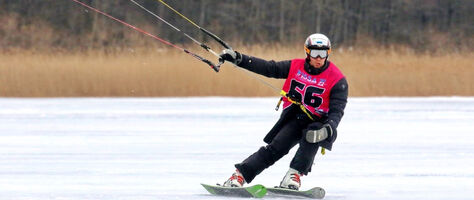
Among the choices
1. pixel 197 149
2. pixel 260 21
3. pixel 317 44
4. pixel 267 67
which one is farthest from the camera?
pixel 260 21

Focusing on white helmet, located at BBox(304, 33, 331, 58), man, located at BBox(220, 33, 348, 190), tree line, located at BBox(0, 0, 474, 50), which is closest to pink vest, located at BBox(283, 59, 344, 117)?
man, located at BBox(220, 33, 348, 190)

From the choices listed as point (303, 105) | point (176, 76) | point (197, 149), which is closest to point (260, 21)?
point (176, 76)

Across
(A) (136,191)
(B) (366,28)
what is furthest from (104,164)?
(B) (366,28)

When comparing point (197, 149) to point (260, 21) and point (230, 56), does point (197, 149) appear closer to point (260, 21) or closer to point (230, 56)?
point (230, 56)

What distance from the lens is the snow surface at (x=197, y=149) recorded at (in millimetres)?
5227

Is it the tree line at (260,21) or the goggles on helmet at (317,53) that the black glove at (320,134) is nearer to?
the goggles on helmet at (317,53)

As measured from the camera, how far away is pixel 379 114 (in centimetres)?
1066

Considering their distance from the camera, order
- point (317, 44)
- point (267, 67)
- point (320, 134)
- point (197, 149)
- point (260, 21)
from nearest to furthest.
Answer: point (320, 134), point (317, 44), point (267, 67), point (197, 149), point (260, 21)

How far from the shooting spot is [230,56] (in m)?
4.82

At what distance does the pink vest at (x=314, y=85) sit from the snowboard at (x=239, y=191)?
0.52 meters

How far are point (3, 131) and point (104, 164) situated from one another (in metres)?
2.76

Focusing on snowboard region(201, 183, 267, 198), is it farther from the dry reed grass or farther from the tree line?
the tree line

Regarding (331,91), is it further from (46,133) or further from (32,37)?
(32,37)

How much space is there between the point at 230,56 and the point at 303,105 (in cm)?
48
